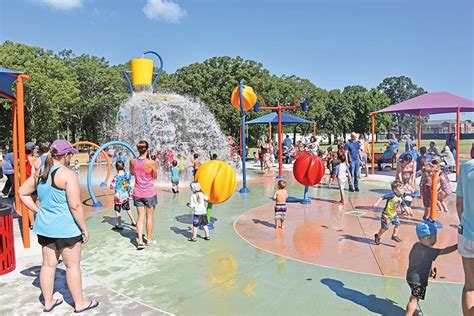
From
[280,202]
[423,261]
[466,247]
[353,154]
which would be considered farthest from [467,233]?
[353,154]

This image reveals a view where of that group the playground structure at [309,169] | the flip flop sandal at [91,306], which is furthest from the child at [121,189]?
the playground structure at [309,169]

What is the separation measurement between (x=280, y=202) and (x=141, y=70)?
9176 mm

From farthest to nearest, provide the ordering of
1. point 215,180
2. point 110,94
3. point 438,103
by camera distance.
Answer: point 110,94, point 438,103, point 215,180

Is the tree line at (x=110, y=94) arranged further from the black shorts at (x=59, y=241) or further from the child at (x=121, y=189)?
the black shorts at (x=59, y=241)

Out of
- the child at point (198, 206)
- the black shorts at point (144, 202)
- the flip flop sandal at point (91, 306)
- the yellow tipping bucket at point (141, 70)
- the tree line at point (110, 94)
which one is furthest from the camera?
the tree line at point (110, 94)

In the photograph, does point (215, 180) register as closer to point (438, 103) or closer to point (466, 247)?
point (466, 247)

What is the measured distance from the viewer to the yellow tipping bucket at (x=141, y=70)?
15.0 meters

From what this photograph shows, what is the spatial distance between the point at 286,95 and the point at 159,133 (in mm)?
33210

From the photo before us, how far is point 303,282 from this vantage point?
532 cm

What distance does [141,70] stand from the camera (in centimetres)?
1497

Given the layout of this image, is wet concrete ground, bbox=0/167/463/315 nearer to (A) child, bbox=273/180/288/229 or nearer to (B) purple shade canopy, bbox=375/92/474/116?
(A) child, bbox=273/180/288/229

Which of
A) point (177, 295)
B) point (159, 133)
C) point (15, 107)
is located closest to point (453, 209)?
point (177, 295)

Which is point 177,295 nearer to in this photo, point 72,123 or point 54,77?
point 54,77

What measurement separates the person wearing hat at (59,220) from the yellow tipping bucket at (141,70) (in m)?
11.1
